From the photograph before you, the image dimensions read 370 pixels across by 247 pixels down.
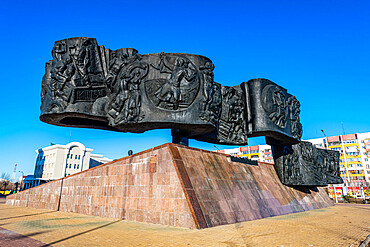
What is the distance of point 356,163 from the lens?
5922 centimetres

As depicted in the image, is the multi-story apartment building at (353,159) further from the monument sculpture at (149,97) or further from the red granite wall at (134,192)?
the red granite wall at (134,192)

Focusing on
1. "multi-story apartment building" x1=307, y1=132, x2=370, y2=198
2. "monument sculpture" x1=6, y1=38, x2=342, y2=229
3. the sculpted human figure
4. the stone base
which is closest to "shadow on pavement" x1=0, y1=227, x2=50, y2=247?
the stone base

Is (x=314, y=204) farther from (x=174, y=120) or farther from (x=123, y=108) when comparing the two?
(x=123, y=108)

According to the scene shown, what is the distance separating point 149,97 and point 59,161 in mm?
50326

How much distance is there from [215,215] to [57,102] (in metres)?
11.3

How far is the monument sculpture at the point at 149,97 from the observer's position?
13758 millimetres

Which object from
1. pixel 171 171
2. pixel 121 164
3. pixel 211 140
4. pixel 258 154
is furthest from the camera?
pixel 258 154

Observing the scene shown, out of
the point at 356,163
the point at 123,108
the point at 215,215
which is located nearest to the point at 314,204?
the point at 215,215

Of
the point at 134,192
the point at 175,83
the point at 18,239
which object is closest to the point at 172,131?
the point at 175,83

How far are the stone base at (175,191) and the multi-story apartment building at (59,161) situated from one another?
42936mm

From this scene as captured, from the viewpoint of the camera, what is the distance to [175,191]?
9.82m

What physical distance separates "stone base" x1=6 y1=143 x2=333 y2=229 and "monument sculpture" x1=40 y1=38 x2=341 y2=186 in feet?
7.93

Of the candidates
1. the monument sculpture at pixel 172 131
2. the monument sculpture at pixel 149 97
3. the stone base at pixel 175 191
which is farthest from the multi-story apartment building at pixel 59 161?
the monument sculpture at pixel 149 97

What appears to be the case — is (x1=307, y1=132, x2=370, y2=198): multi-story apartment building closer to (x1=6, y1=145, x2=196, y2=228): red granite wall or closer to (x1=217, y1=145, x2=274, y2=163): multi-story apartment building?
(x1=217, y1=145, x2=274, y2=163): multi-story apartment building
